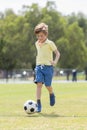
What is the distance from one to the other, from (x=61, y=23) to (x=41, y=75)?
2418 inches

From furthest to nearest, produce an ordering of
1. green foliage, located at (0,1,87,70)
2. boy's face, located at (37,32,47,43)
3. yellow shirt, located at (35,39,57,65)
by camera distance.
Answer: green foliage, located at (0,1,87,70) → yellow shirt, located at (35,39,57,65) → boy's face, located at (37,32,47,43)

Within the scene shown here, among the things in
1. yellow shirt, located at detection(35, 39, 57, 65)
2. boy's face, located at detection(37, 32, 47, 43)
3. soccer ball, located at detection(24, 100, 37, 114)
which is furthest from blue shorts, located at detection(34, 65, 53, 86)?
soccer ball, located at detection(24, 100, 37, 114)

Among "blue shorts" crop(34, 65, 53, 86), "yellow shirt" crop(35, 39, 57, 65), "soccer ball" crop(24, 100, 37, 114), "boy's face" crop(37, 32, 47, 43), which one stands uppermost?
"boy's face" crop(37, 32, 47, 43)

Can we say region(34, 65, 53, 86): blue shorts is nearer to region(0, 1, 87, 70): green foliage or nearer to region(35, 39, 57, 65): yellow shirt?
region(35, 39, 57, 65): yellow shirt

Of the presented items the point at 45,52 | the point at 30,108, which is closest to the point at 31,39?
the point at 45,52

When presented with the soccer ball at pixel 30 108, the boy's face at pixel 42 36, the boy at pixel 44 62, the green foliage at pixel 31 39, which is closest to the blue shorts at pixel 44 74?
the boy at pixel 44 62

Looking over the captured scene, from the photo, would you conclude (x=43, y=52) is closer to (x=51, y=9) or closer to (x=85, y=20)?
(x=51, y=9)

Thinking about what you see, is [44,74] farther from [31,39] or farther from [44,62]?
[31,39]

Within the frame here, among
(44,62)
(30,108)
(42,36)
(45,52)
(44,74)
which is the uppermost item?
(42,36)

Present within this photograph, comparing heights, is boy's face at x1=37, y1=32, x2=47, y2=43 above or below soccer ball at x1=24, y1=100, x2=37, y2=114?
above

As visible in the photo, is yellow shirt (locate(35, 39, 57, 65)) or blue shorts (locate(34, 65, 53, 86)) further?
yellow shirt (locate(35, 39, 57, 65))

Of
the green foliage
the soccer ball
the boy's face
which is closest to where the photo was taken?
the soccer ball

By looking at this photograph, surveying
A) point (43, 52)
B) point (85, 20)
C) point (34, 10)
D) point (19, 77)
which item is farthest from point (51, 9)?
point (43, 52)

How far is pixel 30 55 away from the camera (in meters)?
72.1
